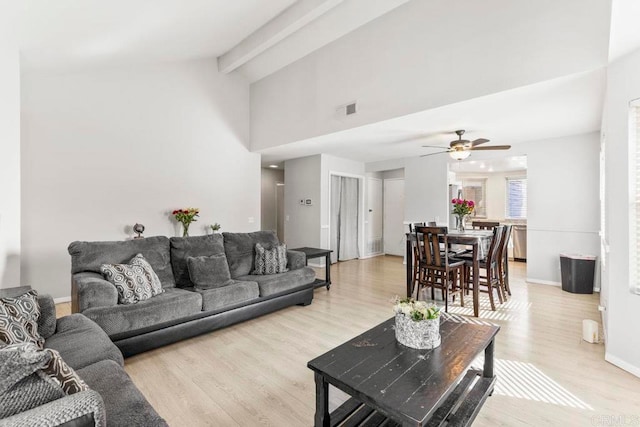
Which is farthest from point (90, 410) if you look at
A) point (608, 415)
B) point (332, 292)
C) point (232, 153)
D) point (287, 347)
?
point (232, 153)

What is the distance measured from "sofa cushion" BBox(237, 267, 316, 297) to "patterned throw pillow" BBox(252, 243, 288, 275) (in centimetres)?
11

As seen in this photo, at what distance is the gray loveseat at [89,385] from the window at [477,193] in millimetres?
8726

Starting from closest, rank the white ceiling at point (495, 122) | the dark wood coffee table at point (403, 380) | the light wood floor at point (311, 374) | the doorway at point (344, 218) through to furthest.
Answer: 1. the dark wood coffee table at point (403, 380)
2. the light wood floor at point (311, 374)
3. the white ceiling at point (495, 122)
4. the doorway at point (344, 218)

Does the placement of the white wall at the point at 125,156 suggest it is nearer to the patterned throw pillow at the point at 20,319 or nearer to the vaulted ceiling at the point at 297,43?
the vaulted ceiling at the point at 297,43

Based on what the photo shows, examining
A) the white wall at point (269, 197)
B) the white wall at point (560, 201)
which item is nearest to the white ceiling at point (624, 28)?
the white wall at point (560, 201)

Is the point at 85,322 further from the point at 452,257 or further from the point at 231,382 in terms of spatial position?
the point at 452,257

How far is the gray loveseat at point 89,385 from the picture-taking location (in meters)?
0.92

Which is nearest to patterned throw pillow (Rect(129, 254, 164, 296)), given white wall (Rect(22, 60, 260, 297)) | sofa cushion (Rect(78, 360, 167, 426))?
sofa cushion (Rect(78, 360, 167, 426))

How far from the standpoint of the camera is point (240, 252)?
397cm

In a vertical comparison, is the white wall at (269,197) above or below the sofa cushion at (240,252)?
above

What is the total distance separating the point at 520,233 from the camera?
735cm

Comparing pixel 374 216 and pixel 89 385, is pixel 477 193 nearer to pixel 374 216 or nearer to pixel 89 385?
pixel 374 216

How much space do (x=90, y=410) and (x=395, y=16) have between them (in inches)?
183

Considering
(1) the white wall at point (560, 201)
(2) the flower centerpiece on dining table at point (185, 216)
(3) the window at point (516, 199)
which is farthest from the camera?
(3) the window at point (516, 199)
